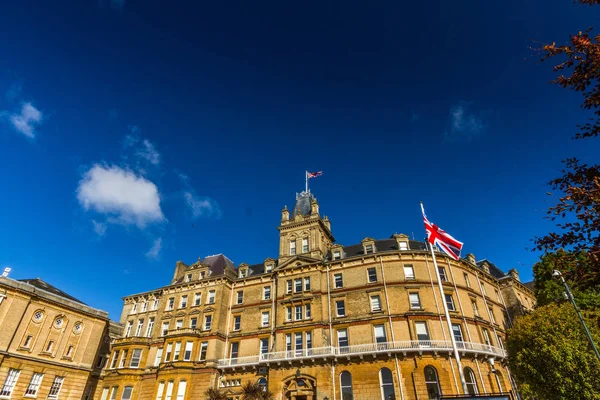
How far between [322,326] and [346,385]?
6.16 meters

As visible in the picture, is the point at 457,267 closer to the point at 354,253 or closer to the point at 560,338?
the point at 354,253

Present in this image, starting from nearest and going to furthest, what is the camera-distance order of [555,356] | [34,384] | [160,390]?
[555,356] < [34,384] < [160,390]

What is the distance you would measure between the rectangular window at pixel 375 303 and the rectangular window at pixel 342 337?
384 centimetres

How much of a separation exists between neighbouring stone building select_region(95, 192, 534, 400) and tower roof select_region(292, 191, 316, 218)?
0.44 metres

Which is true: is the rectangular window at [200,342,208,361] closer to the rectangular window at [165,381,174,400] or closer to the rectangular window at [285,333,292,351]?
the rectangular window at [165,381,174,400]

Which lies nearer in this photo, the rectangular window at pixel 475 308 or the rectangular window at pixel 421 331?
the rectangular window at pixel 421 331

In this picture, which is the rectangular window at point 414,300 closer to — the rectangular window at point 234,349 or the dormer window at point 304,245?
the dormer window at point 304,245

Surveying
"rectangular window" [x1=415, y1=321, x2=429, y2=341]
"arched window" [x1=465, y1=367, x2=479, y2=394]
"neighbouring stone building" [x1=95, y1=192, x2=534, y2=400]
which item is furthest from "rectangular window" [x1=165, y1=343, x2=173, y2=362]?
"arched window" [x1=465, y1=367, x2=479, y2=394]

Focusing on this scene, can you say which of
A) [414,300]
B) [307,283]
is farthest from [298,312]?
[414,300]

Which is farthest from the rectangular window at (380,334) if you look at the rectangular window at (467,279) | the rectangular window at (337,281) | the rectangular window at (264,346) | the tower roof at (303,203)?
the tower roof at (303,203)

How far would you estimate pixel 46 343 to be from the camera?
129 feet

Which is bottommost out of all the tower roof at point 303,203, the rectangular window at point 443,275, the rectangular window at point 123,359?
the rectangular window at point 123,359

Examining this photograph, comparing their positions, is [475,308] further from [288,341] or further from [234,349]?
Answer: [234,349]

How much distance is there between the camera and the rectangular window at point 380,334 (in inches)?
1369
